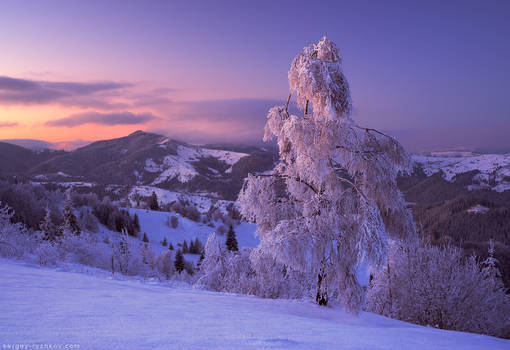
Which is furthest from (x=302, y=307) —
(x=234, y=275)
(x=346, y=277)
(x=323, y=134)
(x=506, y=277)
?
(x=506, y=277)

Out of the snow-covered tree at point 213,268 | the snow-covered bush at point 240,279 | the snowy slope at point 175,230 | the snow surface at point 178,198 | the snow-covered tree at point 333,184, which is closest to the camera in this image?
the snow-covered tree at point 333,184

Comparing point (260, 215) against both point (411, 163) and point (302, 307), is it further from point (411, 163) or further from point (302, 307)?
point (411, 163)

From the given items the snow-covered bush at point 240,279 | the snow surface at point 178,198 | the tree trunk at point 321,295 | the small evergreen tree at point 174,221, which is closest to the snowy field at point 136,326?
the tree trunk at point 321,295

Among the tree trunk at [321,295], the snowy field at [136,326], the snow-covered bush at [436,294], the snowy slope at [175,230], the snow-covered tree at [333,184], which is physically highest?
the snow-covered tree at [333,184]

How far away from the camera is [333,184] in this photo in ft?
24.4

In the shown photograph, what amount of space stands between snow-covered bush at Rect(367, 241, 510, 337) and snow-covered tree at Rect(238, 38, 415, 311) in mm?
3755

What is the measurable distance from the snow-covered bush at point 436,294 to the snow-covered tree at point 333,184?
3.75 meters

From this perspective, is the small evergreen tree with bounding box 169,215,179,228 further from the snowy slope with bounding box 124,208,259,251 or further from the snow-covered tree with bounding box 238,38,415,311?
the snow-covered tree with bounding box 238,38,415,311

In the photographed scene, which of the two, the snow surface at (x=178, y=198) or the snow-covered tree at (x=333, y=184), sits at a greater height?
the snow-covered tree at (x=333, y=184)

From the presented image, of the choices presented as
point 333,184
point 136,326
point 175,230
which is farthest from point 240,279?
point 175,230

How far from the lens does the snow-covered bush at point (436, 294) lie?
10109 mm

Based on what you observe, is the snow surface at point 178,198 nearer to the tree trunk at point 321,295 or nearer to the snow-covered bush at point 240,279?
the snow-covered bush at point 240,279

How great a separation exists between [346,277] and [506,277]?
142 feet

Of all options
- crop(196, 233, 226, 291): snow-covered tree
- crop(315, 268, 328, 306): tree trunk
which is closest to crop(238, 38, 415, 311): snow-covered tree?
→ crop(315, 268, 328, 306): tree trunk
